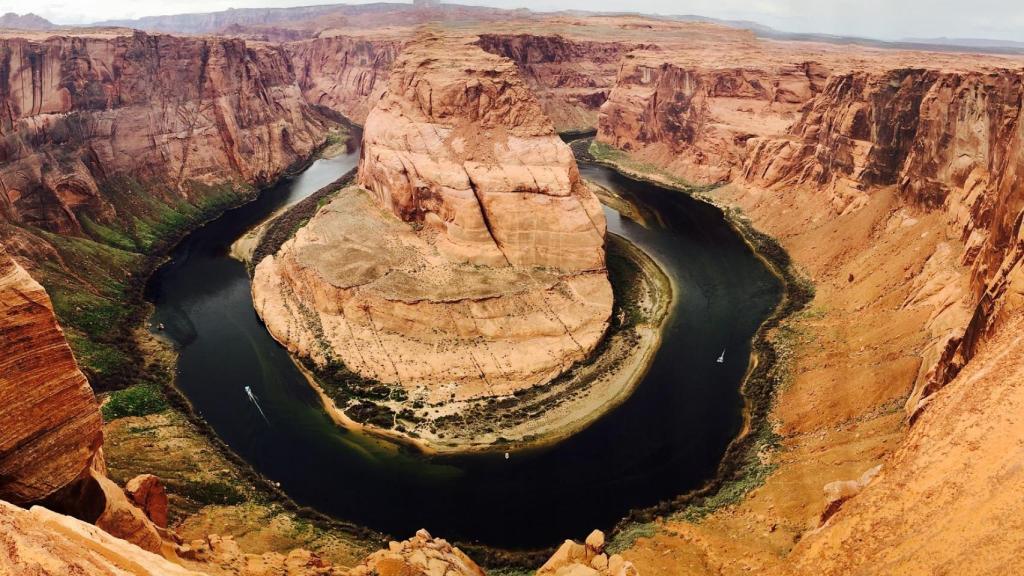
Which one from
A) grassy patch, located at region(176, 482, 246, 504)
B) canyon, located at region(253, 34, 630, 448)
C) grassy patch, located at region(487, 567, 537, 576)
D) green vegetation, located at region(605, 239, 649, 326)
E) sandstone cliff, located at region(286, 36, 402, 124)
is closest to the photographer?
grassy patch, located at region(487, 567, 537, 576)

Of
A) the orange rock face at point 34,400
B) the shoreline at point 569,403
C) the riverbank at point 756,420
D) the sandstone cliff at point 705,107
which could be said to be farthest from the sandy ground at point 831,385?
the sandstone cliff at point 705,107

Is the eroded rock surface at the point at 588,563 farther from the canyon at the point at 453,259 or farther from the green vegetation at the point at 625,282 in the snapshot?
the green vegetation at the point at 625,282

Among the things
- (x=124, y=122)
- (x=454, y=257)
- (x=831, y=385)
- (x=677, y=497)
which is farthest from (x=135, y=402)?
(x=124, y=122)

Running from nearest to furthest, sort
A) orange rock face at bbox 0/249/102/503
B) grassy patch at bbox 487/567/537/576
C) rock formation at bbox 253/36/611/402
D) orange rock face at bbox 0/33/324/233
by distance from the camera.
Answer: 1. orange rock face at bbox 0/249/102/503
2. grassy patch at bbox 487/567/537/576
3. rock formation at bbox 253/36/611/402
4. orange rock face at bbox 0/33/324/233

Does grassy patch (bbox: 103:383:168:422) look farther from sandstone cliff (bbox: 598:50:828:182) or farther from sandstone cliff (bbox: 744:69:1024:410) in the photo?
sandstone cliff (bbox: 598:50:828:182)

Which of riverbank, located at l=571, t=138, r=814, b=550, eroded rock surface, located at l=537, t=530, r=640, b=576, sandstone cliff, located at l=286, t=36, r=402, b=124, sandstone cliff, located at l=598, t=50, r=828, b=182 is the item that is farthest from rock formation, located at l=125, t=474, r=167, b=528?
sandstone cliff, located at l=286, t=36, r=402, b=124

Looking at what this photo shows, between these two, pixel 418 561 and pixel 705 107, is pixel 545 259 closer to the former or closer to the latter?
pixel 418 561
